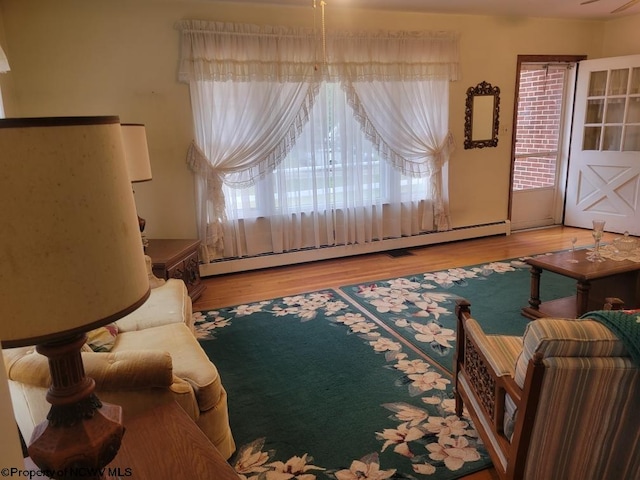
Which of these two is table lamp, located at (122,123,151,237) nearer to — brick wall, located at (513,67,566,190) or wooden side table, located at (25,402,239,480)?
wooden side table, located at (25,402,239,480)

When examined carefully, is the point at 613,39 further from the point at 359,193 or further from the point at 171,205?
the point at 171,205

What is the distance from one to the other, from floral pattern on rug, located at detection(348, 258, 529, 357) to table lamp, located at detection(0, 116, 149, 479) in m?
2.50

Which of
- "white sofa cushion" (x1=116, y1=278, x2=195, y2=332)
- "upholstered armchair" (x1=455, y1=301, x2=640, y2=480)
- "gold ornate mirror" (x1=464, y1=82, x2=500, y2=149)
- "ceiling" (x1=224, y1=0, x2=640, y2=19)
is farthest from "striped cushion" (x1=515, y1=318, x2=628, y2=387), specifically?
"gold ornate mirror" (x1=464, y1=82, x2=500, y2=149)

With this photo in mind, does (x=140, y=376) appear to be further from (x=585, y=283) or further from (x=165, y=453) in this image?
(x=585, y=283)

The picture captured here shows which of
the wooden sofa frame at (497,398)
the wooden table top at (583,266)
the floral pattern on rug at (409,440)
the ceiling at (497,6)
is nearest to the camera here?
the wooden sofa frame at (497,398)

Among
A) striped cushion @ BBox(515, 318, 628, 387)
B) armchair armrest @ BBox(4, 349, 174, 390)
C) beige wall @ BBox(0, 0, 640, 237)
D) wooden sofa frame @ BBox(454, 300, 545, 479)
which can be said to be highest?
beige wall @ BBox(0, 0, 640, 237)

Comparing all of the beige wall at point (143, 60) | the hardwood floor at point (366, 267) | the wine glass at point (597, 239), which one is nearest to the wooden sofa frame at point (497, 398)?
the wine glass at point (597, 239)

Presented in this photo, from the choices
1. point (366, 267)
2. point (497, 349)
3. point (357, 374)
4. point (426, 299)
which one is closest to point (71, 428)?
point (497, 349)

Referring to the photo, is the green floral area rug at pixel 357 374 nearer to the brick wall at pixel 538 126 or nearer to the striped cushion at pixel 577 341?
the striped cushion at pixel 577 341

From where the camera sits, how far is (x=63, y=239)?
0.71m

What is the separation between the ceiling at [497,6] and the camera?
452cm

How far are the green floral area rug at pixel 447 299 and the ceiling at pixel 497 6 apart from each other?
9.02ft

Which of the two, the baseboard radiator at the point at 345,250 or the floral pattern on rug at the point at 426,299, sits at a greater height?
the baseboard radiator at the point at 345,250

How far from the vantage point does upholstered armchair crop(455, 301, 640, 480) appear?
4.19 ft
